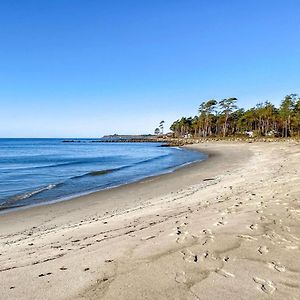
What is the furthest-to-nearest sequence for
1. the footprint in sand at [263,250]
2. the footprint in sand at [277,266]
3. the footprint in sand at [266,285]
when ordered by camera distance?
the footprint in sand at [263,250], the footprint in sand at [277,266], the footprint in sand at [266,285]

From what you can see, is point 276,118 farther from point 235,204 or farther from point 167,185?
point 235,204

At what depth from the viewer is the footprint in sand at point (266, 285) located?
13.1 ft

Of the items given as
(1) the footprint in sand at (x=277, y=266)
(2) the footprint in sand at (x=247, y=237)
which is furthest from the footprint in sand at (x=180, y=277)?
(2) the footprint in sand at (x=247, y=237)

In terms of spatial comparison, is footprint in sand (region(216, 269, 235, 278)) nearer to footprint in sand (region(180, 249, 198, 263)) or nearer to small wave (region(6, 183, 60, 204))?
footprint in sand (region(180, 249, 198, 263))

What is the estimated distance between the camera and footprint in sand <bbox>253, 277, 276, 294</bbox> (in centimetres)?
399

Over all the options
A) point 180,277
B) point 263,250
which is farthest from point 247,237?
point 180,277

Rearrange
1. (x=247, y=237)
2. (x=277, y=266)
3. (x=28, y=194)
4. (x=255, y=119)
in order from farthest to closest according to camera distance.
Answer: (x=255, y=119)
(x=28, y=194)
(x=247, y=237)
(x=277, y=266)

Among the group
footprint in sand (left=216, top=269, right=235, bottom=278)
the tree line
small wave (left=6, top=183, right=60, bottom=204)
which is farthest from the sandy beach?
the tree line

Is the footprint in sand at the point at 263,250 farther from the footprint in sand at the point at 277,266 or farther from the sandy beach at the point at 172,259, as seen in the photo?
the footprint in sand at the point at 277,266

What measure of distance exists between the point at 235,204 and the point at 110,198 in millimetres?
7811

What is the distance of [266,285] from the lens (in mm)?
4117

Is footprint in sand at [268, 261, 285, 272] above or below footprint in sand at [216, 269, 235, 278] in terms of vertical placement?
above

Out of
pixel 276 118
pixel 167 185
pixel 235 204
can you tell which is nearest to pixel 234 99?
pixel 276 118

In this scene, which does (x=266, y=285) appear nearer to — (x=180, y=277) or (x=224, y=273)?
(x=224, y=273)
